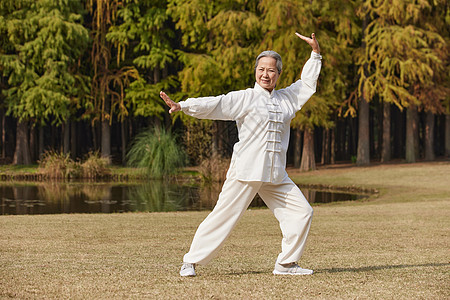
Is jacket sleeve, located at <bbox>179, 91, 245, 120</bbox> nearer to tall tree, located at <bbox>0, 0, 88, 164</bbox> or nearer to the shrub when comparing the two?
the shrub

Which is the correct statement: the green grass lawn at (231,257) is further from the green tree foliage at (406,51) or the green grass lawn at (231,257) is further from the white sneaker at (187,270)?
the green tree foliage at (406,51)

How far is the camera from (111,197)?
1880 cm

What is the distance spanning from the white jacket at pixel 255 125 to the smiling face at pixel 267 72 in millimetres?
60

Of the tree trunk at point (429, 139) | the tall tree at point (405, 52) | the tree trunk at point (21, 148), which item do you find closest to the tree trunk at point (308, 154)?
the tall tree at point (405, 52)

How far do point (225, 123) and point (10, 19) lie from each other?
10966 millimetres

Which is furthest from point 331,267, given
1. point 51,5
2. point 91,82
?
point 91,82

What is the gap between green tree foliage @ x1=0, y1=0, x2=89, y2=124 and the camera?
2969 cm

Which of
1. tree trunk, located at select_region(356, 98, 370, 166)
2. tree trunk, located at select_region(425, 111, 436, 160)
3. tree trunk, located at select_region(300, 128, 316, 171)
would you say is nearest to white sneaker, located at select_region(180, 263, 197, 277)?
tree trunk, located at select_region(300, 128, 316, 171)

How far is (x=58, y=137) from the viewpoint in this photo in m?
44.5

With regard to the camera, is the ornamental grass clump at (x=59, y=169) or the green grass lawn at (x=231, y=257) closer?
the green grass lawn at (x=231, y=257)

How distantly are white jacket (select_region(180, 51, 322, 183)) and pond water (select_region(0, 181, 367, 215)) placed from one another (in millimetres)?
9977

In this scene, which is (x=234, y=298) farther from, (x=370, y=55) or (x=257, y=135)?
(x=370, y=55)

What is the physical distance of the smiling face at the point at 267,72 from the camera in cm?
590

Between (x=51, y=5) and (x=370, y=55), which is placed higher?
(x=51, y=5)
